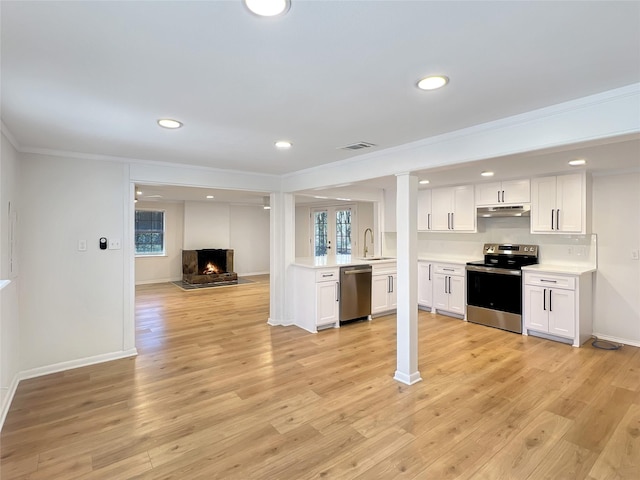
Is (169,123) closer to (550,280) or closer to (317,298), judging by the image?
(317,298)

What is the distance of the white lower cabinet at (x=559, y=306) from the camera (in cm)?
420

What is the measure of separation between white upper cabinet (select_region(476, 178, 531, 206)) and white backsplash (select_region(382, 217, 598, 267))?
0.52m

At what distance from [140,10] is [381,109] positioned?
151 centimetres

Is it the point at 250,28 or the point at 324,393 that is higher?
the point at 250,28

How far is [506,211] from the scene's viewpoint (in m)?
5.05

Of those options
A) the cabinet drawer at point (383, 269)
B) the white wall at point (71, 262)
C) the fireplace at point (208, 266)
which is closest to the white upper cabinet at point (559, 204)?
the cabinet drawer at point (383, 269)

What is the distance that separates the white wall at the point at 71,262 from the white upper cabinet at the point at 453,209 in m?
4.71

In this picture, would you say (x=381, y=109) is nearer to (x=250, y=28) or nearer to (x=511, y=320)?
(x=250, y=28)

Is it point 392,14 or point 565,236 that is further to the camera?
point 565,236

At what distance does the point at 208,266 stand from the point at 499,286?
7.11 m

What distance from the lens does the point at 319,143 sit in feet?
10.5

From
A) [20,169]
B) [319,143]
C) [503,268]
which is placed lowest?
[503,268]

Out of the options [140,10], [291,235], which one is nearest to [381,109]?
[140,10]

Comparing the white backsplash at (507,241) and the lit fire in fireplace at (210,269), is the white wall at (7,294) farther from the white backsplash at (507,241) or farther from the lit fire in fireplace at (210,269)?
the lit fire in fireplace at (210,269)
